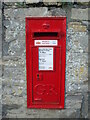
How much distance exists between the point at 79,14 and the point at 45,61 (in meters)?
0.82

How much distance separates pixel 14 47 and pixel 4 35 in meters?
0.23

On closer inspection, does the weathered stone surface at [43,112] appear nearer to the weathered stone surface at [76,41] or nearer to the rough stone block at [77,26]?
the weathered stone surface at [76,41]

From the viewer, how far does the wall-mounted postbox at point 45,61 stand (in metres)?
3.11

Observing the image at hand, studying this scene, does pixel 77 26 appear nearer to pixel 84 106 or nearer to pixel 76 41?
pixel 76 41

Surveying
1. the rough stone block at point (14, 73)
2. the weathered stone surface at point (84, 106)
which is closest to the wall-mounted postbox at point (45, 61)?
the rough stone block at point (14, 73)

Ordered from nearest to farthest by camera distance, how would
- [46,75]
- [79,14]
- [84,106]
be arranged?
1. [79,14]
2. [46,75]
3. [84,106]

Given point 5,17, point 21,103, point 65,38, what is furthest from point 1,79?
point 65,38

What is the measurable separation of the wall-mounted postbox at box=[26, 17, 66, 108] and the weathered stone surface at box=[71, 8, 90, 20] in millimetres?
164

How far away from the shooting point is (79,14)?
315cm

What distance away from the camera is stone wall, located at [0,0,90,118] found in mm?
3143

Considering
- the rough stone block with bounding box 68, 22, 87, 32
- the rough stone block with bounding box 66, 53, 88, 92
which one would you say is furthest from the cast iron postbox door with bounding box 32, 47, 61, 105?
the rough stone block with bounding box 68, 22, 87, 32

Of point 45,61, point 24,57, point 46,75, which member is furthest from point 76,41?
point 24,57

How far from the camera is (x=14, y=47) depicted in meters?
3.26

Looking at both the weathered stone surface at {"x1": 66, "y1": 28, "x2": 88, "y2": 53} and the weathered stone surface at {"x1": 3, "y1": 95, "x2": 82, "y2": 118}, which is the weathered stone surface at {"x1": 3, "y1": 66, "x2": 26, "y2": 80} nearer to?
the weathered stone surface at {"x1": 3, "y1": 95, "x2": 82, "y2": 118}
